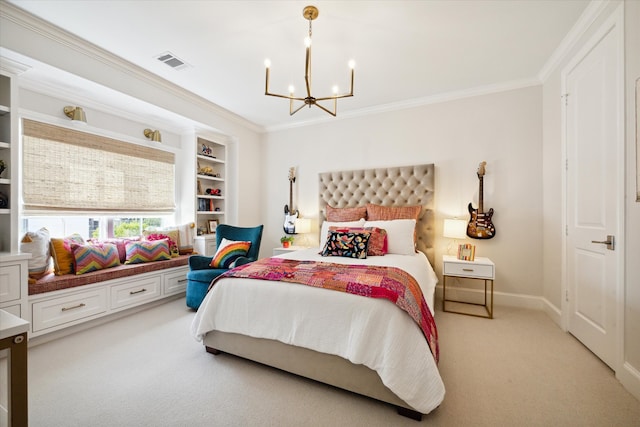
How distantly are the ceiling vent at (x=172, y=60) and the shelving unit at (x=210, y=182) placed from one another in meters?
1.41

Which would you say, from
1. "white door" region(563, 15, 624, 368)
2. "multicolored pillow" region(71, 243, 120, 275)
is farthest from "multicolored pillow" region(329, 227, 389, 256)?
"multicolored pillow" region(71, 243, 120, 275)

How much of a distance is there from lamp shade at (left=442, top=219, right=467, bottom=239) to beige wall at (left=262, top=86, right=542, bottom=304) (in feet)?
1.01

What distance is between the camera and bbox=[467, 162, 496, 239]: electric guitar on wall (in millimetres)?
3252

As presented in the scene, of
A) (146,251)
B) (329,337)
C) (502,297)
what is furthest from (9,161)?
(502,297)

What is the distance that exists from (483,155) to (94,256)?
464cm

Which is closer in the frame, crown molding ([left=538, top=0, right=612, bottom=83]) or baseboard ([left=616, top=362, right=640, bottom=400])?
baseboard ([left=616, top=362, right=640, bottom=400])

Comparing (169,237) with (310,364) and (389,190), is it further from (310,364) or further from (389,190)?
(389,190)

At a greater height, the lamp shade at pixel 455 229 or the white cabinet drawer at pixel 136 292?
the lamp shade at pixel 455 229

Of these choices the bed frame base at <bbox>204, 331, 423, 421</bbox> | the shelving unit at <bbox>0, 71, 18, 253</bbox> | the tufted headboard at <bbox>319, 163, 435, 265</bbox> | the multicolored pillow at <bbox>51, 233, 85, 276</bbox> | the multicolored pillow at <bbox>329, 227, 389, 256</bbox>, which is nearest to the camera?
the bed frame base at <bbox>204, 331, 423, 421</bbox>

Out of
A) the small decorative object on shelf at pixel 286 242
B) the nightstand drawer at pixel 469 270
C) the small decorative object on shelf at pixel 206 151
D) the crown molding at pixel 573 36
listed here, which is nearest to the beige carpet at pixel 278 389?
the nightstand drawer at pixel 469 270

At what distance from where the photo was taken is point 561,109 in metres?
2.67

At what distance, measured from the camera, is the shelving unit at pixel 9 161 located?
225 cm

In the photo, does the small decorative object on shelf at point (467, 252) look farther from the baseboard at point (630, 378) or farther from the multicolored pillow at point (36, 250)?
the multicolored pillow at point (36, 250)

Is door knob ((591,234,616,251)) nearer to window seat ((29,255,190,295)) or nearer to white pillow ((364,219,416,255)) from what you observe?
white pillow ((364,219,416,255))
